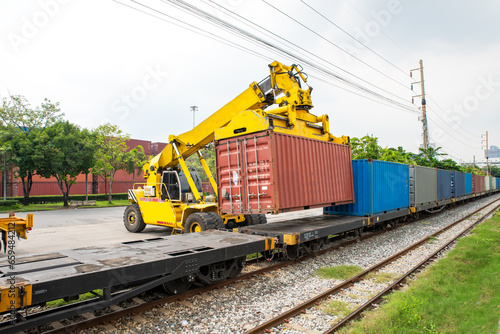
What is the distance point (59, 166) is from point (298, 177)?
2377cm

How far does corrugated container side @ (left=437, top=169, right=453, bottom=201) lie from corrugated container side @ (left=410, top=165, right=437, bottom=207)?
1101mm

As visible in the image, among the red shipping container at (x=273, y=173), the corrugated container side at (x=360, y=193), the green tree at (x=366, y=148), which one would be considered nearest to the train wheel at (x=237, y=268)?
the red shipping container at (x=273, y=173)

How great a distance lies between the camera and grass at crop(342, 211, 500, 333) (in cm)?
454

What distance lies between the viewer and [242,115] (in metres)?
8.73

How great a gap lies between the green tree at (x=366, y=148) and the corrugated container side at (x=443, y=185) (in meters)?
3.80

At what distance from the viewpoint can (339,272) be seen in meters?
7.43

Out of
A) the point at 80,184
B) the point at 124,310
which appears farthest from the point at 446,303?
the point at 80,184

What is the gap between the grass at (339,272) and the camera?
23.6ft

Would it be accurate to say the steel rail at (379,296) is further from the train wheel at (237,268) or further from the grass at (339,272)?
the train wheel at (237,268)

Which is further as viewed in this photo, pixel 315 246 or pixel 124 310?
pixel 315 246

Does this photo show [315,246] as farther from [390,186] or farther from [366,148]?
[366,148]

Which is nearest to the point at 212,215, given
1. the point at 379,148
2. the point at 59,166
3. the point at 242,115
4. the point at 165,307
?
the point at 242,115

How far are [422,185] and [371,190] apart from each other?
24.6ft

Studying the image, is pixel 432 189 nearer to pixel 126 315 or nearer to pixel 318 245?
pixel 318 245
